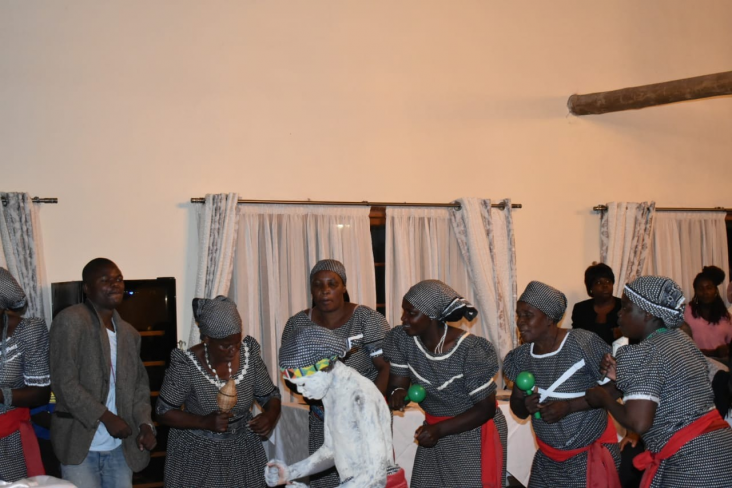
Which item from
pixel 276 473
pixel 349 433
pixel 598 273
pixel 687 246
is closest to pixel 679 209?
pixel 687 246

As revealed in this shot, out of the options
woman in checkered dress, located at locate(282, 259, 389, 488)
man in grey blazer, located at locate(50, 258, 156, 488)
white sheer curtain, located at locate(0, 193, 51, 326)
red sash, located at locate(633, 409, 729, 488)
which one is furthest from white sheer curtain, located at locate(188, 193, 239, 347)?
red sash, located at locate(633, 409, 729, 488)

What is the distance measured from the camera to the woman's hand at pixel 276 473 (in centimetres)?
262

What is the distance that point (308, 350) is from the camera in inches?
101

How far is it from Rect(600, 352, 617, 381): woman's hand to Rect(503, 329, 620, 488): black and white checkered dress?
86 millimetres

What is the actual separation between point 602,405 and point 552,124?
191 inches

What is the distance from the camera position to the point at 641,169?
815 cm

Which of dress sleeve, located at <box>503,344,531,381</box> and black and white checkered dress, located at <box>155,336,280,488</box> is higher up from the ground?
dress sleeve, located at <box>503,344,531,381</box>

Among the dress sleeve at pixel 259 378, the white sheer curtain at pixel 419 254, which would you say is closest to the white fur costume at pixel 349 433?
the dress sleeve at pixel 259 378

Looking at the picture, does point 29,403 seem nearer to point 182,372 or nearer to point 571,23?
point 182,372

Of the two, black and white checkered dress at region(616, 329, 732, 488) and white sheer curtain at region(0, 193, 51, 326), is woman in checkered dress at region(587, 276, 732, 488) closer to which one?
black and white checkered dress at region(616, 329, 732, 488)

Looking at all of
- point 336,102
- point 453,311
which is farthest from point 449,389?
point 336,102

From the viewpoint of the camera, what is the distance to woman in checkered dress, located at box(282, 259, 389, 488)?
4266 mm

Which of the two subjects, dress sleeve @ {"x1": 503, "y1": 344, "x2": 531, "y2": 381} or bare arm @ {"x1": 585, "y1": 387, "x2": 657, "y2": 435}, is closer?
bare arm @ {"x1": 585, "y1": 387, "x2": 657, "y2": 435}

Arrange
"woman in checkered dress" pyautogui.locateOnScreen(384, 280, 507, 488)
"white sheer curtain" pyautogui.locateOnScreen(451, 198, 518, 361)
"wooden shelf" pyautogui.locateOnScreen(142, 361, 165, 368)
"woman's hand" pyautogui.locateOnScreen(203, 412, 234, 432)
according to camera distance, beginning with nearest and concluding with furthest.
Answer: "woman in checkered dress" pyautogui.locateOnScreen(384, 280, 507, 488) → "woman's hand" pyautogui.locateOnScreen(203, 412, 234, 432) → "wooden shelf" pyautogui.locateOnScreen(142, 361, 165, 368) → "white sheer curtain" pyautogui.locateOnScreen(451, 198, 518, 361)
